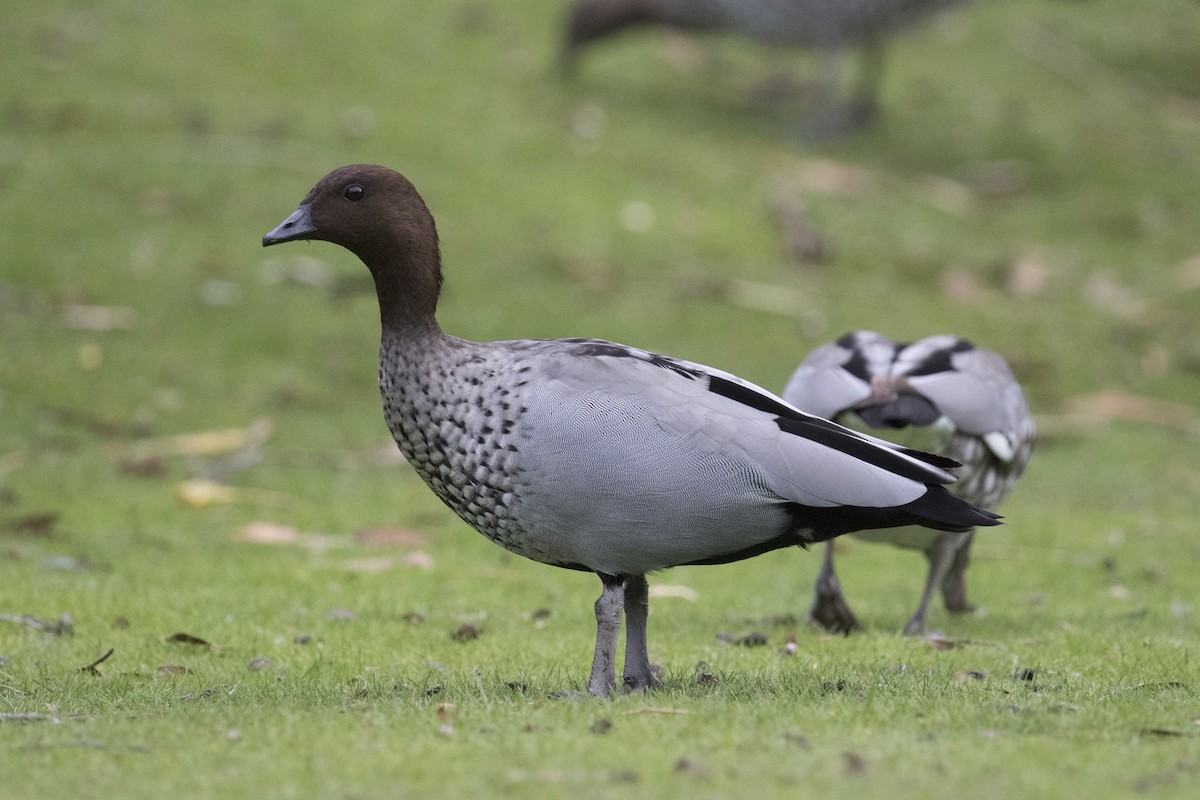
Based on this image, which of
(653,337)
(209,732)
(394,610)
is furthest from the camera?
(653,337)

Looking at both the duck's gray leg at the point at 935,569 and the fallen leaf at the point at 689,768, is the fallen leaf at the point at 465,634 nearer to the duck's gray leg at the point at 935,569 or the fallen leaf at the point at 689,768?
the duck's gray leg at the point at 935,569

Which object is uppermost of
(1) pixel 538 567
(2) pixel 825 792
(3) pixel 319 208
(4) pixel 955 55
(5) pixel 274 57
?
(4) pixel 955 55

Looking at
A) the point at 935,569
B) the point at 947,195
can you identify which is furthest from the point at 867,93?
the point at 935,569

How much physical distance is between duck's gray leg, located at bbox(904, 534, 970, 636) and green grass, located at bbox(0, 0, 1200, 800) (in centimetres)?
17

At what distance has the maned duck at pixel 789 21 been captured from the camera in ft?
66.4

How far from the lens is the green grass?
4852 mm

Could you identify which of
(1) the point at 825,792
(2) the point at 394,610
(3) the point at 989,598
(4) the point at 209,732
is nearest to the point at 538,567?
(2) the point at 394,610

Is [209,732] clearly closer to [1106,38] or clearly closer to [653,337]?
[653,337]

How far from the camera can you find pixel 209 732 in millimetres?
4941

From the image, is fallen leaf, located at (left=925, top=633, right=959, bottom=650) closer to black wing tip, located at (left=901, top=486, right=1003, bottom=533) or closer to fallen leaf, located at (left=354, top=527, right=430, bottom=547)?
black wing tip, located at (left=901, top=486, right=1003, bottom=533)

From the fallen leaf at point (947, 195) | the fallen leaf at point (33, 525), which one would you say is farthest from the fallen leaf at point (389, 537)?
the fallen leaf at point (947, 195)

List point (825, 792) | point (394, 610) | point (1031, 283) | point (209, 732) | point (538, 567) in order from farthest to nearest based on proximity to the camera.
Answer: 1. point (1031, 283)
2. point (538, 567)
3. point (394, 610)
4. point (209, 732)
5. point (825, 792)

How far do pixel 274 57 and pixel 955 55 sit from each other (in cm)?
1155

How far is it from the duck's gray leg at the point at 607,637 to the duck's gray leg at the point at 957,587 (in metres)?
3.11
